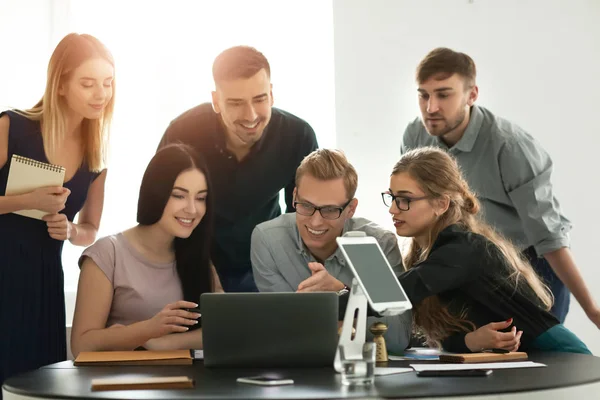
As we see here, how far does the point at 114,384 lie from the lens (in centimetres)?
149

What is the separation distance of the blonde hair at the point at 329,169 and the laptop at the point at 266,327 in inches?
29.7

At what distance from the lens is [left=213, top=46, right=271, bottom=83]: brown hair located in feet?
9.46

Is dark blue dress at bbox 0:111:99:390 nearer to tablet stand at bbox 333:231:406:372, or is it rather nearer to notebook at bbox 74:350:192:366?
notebook at bbox 74:350:192:366

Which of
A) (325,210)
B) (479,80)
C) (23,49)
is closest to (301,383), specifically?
(325,210)

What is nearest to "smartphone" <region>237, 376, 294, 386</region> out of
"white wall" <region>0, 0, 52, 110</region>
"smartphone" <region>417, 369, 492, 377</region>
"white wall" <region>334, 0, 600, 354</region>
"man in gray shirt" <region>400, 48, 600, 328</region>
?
"smartphone" <region>417, 369, 492, 377</region>

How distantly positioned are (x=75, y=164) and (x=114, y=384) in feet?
4.74

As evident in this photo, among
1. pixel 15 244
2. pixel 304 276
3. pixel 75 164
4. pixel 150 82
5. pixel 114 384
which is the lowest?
pixel 114 384

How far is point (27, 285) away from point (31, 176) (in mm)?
390

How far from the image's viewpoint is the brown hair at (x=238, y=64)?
2.88m

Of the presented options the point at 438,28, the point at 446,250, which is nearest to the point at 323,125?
the point at 438,28

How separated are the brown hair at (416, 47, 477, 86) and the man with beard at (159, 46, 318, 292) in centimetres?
51

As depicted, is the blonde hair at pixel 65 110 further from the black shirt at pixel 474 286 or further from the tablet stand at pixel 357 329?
the tablet stand at pixel 357 329

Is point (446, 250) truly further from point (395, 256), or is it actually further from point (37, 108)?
point (37, 108)

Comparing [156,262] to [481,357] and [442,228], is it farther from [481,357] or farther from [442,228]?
[481,357]
